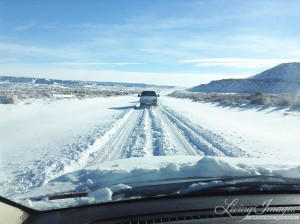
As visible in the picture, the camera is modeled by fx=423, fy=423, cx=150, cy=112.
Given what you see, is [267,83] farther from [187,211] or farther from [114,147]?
[187,211]

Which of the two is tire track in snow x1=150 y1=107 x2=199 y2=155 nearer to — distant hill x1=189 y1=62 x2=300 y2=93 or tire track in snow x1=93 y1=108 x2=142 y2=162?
tire track in snow x1=93 y1=108 x2=142 y2=162

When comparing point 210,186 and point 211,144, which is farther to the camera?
point 211,144

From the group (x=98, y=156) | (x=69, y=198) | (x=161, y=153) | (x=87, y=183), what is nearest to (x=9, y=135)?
(x=98, y=156)

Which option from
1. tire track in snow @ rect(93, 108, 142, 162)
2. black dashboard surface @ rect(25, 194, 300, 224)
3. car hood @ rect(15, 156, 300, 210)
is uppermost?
black dashboard surface @ rect(25, 194, 300, 224)

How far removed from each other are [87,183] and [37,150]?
20.2ft

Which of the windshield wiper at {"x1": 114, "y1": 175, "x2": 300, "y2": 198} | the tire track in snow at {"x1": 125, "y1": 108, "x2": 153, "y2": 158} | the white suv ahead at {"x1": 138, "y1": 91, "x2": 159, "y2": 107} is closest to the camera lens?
the windshield wiper at {"x1": 114, "y1": 175, "x2": 300, "y2": 198}

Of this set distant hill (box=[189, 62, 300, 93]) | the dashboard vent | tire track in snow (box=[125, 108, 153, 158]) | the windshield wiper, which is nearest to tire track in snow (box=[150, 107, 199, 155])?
tire track in snow (box=[125, 108, 153, 158])

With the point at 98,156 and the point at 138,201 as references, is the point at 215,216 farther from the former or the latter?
the point at 98,156

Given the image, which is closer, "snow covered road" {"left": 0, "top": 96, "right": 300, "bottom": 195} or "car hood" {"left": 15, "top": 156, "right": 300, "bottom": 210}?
"car hood" {"left": 15, "top": 156, "right": 300, "bottom": 210}

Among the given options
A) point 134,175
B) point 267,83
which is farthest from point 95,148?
point 267,83

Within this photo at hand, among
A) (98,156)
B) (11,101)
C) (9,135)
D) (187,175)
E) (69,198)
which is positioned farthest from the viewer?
(11,101)

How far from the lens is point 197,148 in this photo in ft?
34.6

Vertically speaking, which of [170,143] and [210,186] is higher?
[210,186]

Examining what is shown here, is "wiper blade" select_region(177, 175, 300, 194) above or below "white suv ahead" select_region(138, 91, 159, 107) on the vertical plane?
above
